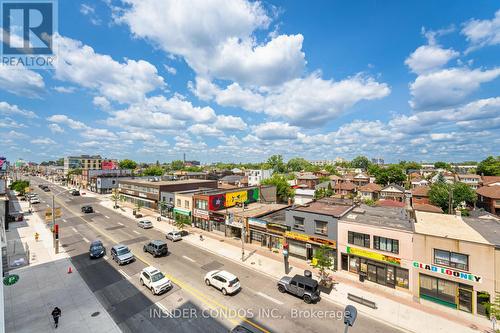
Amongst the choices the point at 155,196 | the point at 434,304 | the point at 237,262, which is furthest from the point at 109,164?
the point at 434,304

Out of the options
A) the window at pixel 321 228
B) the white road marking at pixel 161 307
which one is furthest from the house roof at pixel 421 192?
the white road marking at pixel 161 307

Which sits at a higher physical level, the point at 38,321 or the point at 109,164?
the point at 109,164

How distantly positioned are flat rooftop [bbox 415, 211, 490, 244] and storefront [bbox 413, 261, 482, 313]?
292cm

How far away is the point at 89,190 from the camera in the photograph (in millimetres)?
94812

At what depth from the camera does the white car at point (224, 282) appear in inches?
781

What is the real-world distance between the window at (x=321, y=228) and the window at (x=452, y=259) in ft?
33.0

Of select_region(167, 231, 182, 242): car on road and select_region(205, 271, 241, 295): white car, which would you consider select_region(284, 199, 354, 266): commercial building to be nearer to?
select_region(205, 271, 241, 295): white car

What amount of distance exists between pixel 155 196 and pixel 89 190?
62.1 meters

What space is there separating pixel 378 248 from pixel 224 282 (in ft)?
53.2

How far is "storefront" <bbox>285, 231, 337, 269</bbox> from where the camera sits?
2541 cm

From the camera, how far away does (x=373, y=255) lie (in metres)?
22.5

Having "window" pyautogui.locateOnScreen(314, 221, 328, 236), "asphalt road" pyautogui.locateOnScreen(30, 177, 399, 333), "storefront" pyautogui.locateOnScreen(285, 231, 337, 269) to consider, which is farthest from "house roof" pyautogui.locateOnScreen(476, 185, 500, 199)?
"asphalt road" pyautogui.locateOnScreen(30, 177, 399, 333)

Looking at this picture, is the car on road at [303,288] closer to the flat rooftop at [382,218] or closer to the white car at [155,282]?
the flat rooftop at [382,218]

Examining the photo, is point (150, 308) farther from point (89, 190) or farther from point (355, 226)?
point (89, 190)
